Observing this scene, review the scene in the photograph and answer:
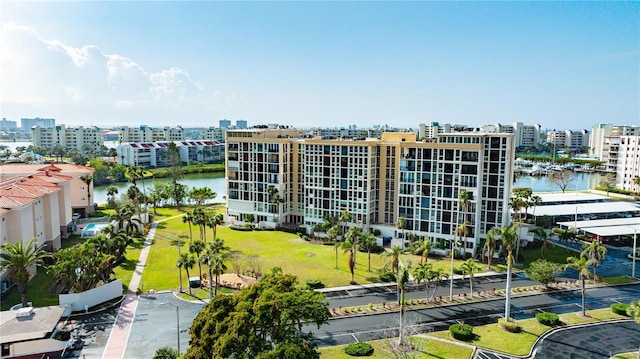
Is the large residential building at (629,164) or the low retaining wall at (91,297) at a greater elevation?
the large residential building at (629,164)

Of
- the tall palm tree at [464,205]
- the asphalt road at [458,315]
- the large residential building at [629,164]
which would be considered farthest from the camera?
the large residential building at [629,164]

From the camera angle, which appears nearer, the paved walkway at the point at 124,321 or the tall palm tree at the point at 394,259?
the paved walkway at the point at 124,321

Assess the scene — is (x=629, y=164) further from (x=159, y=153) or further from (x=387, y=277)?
(x=159, y=153)

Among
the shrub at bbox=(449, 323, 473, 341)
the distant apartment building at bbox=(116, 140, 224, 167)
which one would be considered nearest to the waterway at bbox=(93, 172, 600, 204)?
the distant apartment building at bbox=(116, 140, 224, 167)

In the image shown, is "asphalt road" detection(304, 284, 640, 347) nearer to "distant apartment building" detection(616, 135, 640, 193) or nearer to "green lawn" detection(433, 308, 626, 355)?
"green lawn" detection(433, 308, 626, 355)

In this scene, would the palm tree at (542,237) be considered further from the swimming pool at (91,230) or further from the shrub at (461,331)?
the swimming pool at (91,230)

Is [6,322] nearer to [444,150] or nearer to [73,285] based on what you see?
[73,285]

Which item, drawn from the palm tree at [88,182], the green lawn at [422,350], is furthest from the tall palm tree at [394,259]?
A: the palm tree at [88,182]
